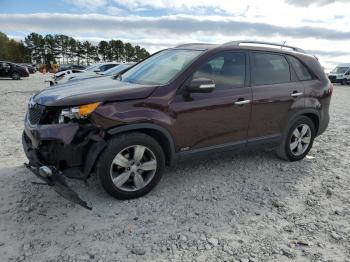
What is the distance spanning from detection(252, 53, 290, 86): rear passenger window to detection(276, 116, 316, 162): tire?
0.71 metres

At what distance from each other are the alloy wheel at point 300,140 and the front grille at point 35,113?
3.65 metres

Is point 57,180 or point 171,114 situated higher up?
point 171,114

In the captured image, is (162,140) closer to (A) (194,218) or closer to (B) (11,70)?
(A) (194,218)

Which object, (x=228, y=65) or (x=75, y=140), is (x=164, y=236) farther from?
(x=228, y=65)

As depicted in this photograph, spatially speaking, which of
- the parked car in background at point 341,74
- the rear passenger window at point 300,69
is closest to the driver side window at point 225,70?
the rear passenger window at point 300,69

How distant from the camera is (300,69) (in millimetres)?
5559

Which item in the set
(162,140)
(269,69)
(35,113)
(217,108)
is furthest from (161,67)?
(35,113)

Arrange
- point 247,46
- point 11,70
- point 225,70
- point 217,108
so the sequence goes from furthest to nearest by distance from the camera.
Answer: point 11,70 → point 247,46 → point 225,70 → point 217,108

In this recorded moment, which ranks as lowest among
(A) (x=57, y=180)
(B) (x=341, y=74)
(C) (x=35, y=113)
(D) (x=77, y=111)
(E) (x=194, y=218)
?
(B) (x=341, y=74)

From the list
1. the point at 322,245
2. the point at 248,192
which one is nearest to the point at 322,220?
the point at 322,245

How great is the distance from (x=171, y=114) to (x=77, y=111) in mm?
1073

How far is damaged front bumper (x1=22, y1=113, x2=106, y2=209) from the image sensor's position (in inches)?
145

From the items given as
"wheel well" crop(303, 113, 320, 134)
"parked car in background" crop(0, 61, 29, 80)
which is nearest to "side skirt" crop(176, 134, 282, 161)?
"wheel well" crop(303, 113, 320, 134)

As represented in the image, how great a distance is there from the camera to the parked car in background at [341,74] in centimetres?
3409
